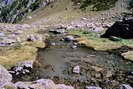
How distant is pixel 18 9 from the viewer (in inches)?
4094

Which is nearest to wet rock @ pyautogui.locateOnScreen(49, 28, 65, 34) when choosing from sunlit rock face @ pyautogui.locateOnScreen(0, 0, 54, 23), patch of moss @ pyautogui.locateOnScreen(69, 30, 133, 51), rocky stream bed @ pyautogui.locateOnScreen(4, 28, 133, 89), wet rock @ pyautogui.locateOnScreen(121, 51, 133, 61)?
patch of moss @ pyautogui.locateOnScreen(69, 30, 133, 51)

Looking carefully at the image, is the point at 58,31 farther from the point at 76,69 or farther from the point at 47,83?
the point at 47,83

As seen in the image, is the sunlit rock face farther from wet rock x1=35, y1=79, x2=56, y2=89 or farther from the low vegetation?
wet rock x1=35, y1=79, x2=56, y2=89

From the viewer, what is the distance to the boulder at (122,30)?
1857 inches

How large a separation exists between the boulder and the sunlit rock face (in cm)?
4315

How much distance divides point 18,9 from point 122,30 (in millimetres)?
61126

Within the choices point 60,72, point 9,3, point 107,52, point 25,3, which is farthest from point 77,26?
point 9,3

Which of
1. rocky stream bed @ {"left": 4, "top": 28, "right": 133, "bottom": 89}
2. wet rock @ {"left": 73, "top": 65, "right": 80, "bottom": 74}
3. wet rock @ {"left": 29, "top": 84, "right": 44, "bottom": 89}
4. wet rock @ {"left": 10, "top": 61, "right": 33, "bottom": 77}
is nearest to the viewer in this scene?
wet rock @ {"left": 29, "top": 84, "right": 44, "bottom": 89}

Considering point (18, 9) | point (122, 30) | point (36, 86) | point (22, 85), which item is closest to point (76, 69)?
point (36, 86)

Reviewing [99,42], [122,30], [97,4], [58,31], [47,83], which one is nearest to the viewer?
[47,83]

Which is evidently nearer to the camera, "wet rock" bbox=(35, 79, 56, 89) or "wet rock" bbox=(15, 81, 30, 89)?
"wet rock" bbox=(15, 81, 30, 89)

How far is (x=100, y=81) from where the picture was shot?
2855cm

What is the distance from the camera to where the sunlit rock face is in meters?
95.3

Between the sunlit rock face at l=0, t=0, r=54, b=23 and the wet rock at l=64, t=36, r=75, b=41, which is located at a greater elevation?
the wet rock at l=64, t=36, r=75, b=41
